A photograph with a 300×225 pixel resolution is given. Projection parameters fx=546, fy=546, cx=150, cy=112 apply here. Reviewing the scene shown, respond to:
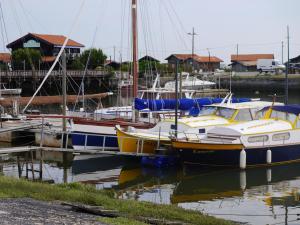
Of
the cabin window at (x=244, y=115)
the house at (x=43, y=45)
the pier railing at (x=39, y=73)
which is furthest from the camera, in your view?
the house at (x=43, y=45)

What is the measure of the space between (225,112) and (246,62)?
108 metres

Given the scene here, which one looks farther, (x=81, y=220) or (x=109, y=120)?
(x=109, y=120)

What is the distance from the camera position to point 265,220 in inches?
686

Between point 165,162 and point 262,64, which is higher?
point 262,64

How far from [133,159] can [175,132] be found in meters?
3.22

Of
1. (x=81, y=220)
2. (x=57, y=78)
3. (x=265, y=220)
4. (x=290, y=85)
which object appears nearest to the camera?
(x=81, y=220)

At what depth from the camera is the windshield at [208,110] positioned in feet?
99.7

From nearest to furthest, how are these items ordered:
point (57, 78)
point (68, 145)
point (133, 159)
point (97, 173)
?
point (97, 173), point (133, 159), point (68, 145), point (57, 78)

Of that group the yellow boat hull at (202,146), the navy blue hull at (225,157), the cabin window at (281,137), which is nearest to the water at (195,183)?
the navy blue hull at (225,157)

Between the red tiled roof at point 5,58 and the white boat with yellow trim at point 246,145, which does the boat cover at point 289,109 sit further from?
the red tiled roof at point 5,58

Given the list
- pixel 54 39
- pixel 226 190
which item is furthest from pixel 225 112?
pixel 54 39

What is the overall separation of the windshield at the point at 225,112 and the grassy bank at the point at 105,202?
42.6ft

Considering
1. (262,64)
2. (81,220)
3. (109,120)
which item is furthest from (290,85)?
(81,220)

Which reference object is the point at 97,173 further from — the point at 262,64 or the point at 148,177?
the point at 262,64
